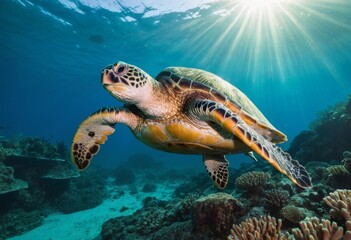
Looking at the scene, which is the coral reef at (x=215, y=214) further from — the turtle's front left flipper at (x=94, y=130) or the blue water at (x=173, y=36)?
the blue water at (x=173, y=36)

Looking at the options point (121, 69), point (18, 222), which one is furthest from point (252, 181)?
point (18, 222)

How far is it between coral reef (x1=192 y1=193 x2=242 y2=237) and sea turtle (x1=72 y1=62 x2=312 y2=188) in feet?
2.37

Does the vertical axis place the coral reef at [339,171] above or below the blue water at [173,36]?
below

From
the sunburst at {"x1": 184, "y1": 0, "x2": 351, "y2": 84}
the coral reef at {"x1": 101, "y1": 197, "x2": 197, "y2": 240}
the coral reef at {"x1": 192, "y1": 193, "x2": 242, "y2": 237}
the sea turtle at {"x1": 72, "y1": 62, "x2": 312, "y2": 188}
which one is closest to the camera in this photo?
the sea turtle at {"x1": 72, "y1": 62, "x2": 312, "y2": 188}

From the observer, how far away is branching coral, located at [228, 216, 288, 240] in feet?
9.04

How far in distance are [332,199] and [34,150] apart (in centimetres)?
1107

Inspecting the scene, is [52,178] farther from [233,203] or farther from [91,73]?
[91,73]

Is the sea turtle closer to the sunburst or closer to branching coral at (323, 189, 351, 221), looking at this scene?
branching coral at (323, 189, 351, 221)

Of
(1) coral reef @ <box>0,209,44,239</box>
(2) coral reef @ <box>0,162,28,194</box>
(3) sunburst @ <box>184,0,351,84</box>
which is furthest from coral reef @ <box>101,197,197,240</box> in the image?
(3) sunburst @ <box>184,0,351,84</box>

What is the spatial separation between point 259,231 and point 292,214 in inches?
56.4

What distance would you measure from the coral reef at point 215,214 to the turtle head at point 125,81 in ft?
7.49

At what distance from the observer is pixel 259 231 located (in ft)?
9.39

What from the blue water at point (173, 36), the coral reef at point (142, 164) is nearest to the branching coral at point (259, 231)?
the blue water at point (173, 36)

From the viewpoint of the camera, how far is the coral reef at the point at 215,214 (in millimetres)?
4035
